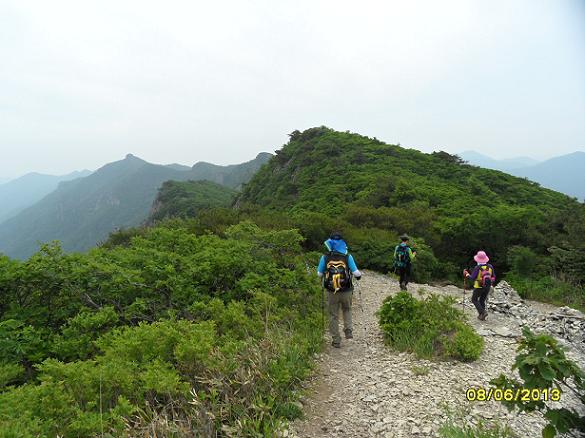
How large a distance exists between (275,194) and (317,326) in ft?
119

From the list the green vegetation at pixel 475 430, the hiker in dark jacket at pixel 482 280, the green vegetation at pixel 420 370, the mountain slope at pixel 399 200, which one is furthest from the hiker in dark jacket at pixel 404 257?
the green vegetation at pixel 475 430

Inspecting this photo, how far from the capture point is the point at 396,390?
16.1ft

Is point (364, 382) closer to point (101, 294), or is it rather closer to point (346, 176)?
point (101, 294)

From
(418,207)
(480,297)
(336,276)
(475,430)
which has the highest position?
(418,207)

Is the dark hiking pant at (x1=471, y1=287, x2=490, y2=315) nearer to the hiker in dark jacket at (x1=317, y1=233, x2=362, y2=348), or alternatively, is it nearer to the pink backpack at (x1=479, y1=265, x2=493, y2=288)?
the pink backpack at (x1=479, y1=265, x2=493, y2=288)

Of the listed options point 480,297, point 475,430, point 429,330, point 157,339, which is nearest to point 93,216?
point 157,339

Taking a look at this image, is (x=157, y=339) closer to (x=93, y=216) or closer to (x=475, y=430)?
(x=475, y=430)

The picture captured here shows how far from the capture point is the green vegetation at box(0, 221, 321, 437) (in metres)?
3.79

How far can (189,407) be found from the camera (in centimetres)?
401

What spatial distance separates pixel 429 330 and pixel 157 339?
4.64 metres

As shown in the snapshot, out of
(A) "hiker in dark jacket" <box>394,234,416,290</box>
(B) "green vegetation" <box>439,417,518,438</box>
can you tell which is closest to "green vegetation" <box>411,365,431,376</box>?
(B) "green vegetation" <box>439,417,518,438</box>

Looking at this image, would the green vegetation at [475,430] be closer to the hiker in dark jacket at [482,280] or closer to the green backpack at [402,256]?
the hiker in dark jacket at [482,280]

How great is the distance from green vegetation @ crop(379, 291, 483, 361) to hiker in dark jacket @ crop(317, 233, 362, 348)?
100 centimetres

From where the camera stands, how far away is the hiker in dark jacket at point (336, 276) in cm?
640
